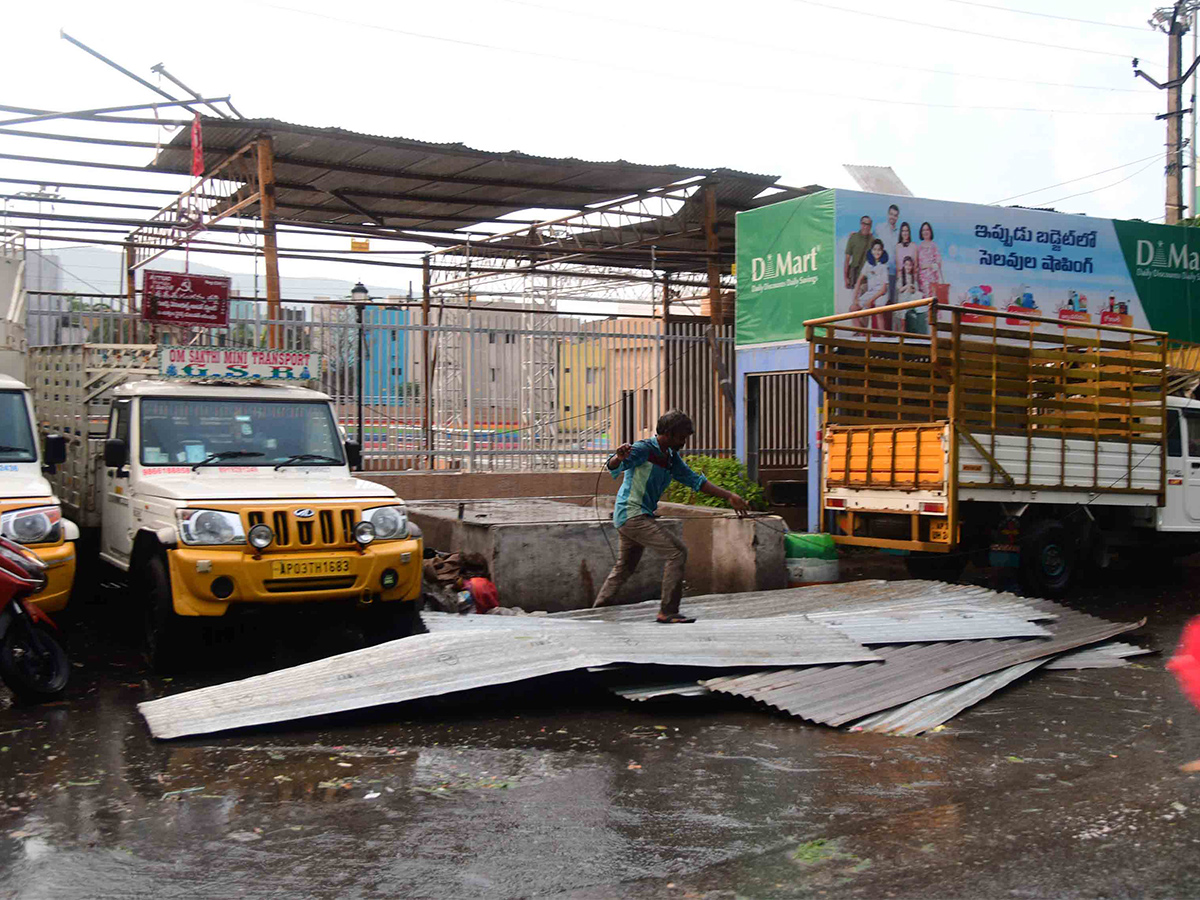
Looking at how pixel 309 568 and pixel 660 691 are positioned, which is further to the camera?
pixel 309 568

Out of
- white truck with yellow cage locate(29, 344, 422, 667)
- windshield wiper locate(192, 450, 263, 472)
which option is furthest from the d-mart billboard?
windshield wiper locate(192, 450, 263, 472)

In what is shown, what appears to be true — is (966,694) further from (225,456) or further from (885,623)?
(225,456)

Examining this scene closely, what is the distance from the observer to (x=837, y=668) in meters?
7.48

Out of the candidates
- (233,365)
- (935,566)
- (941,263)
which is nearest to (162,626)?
(233,365)

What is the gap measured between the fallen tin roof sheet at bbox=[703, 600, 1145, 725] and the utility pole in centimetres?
1459

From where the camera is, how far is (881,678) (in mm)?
7348

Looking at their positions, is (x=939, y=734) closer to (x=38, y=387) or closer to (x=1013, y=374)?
(x=1013, y=374)

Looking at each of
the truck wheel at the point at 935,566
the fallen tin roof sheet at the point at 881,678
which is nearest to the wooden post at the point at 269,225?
the truck wheel at the point at 935,566

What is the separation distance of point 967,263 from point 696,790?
1188 centimetres

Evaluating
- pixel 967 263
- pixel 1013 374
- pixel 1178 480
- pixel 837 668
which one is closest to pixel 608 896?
pixel 837 668

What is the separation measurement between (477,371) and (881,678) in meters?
8.42

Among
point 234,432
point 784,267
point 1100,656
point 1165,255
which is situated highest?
point 1165,255

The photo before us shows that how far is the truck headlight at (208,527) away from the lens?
7418 mm

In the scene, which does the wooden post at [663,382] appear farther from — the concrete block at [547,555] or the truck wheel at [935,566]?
the concrete block at [547,555]
